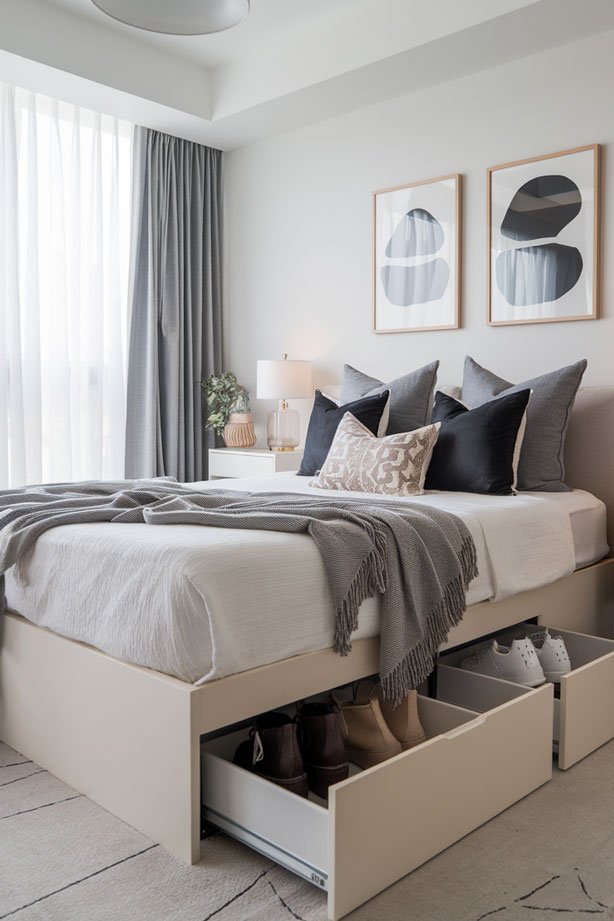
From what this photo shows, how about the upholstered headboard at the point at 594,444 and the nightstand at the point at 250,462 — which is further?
the nightstand at the point at 250,462

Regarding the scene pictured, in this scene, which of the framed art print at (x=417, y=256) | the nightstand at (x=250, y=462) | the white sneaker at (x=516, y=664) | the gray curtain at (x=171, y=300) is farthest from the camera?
the gray curtain at (x=171, y=300)

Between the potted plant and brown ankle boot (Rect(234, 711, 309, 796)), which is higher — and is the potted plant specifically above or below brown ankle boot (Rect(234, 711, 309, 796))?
above

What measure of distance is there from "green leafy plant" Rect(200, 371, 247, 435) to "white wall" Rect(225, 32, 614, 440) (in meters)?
0.15

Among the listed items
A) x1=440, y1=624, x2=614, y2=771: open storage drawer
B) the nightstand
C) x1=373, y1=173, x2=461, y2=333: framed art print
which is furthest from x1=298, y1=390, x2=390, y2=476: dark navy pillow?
x1=440, y1=624, x2=614, y2=771: open storage drawer

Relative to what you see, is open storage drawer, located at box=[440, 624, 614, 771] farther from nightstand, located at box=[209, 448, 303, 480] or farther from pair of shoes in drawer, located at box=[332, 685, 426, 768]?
nightstand, located at box=[209, 448, 303, 480]

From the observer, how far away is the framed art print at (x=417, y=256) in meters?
3.83

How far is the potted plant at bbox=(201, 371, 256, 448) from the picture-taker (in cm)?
474

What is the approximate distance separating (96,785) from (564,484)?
209cm

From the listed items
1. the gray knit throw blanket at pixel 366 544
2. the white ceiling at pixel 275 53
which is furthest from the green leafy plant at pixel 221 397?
the gray knit throw blanket at pixel 366 544

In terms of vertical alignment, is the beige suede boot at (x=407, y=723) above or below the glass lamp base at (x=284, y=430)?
below

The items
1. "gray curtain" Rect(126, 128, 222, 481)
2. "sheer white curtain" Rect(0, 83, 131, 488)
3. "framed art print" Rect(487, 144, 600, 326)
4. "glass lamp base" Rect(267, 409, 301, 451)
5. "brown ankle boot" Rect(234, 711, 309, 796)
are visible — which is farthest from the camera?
"gray curtain" Rect(126, 128, 222, 481)

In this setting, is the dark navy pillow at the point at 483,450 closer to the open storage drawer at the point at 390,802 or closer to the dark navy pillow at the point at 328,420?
the dark navy pillow at the point at 328,420

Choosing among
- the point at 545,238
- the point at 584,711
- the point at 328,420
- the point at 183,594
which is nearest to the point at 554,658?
the point at 584,711

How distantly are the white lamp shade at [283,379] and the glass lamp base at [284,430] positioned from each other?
0.17m
